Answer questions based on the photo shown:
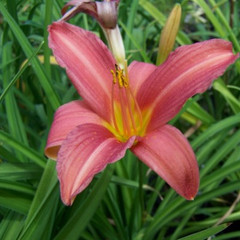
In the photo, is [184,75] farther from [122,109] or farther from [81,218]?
[81,218]

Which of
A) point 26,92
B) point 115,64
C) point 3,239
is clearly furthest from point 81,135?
point 26,92

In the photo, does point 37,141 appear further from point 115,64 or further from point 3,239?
point 115,64

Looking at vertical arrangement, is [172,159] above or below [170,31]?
below

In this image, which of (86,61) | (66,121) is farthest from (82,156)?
(86,61)

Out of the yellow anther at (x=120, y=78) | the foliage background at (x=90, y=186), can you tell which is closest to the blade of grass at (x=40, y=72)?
the foliage background at (x=90, y=186)

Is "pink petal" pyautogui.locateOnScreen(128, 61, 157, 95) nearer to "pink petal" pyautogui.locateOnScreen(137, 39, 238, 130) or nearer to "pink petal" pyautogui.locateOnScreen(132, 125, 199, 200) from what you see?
"pink petal" pyautogui.locateOnScreen(137, 39, 238, 130)

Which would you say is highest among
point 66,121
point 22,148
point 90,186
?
point 66,121
